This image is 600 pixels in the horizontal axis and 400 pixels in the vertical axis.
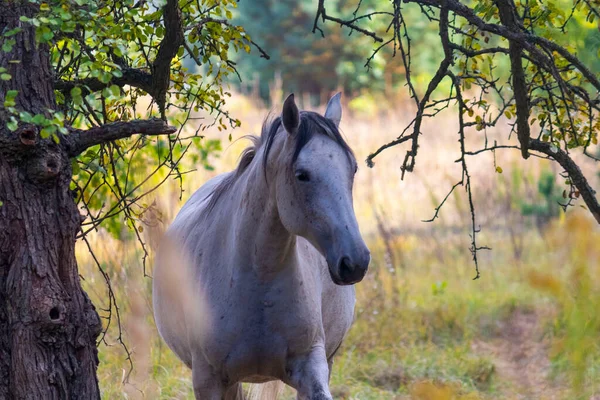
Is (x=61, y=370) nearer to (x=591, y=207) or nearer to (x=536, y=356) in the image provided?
(x=591, y=207)

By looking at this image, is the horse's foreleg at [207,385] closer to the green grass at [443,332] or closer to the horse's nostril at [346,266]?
the horse's nostril at [346,266]

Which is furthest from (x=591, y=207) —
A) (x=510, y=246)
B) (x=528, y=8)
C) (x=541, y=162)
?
(x=541, y=162)

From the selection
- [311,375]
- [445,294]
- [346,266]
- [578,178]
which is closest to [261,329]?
[311,375]

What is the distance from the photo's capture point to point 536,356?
631cm

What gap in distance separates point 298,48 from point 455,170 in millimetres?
11397

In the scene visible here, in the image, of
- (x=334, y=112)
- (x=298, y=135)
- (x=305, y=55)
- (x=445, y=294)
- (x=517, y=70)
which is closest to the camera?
(x=298, y=135)

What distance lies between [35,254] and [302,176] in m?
1.00

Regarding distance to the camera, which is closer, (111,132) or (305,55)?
(111,132)

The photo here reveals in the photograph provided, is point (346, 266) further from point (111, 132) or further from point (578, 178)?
point (578, 178)

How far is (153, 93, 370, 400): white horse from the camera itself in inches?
117

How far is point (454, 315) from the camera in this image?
22.8 feet

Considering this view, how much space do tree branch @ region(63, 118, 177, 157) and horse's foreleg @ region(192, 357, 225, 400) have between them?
104 centimetres

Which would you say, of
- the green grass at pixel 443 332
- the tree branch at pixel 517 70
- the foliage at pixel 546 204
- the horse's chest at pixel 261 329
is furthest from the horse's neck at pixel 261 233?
the foliage at pixel 546 204

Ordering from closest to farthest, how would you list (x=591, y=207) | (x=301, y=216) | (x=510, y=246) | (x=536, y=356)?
(x=301, y=216) → (x=591, y=207) → (x=536, y=356) → (x=510, y=246)
